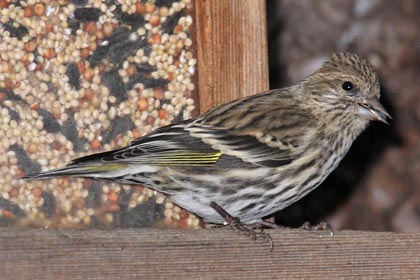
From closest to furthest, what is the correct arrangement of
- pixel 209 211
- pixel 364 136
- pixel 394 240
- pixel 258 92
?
pixel 394 240 < pixel 209 211 < pixel 258 92 < pixel 364 136

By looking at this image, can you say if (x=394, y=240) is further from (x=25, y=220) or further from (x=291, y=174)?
(x=25, y=220)

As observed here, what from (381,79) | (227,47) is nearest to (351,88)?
(227,47)

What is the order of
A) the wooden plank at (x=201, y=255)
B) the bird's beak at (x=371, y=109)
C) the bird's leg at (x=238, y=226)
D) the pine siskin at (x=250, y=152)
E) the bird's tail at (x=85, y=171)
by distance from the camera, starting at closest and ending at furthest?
the wooden plank at (x=201, y=255), the bird's leg at (x=238, y=226), the bird's tail at (x=85, y=171), the pine siskin at (x=250, y=152), the bird's beak at (x=371, y=109)

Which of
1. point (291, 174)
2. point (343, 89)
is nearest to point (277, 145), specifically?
point (291, 174)

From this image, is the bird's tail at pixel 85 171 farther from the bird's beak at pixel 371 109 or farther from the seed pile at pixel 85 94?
the bird's beak at pixel 371 109

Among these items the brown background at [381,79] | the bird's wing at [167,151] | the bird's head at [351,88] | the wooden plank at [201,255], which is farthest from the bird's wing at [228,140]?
the brown background at [381,79]

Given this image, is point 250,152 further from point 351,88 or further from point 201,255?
point 201,255
